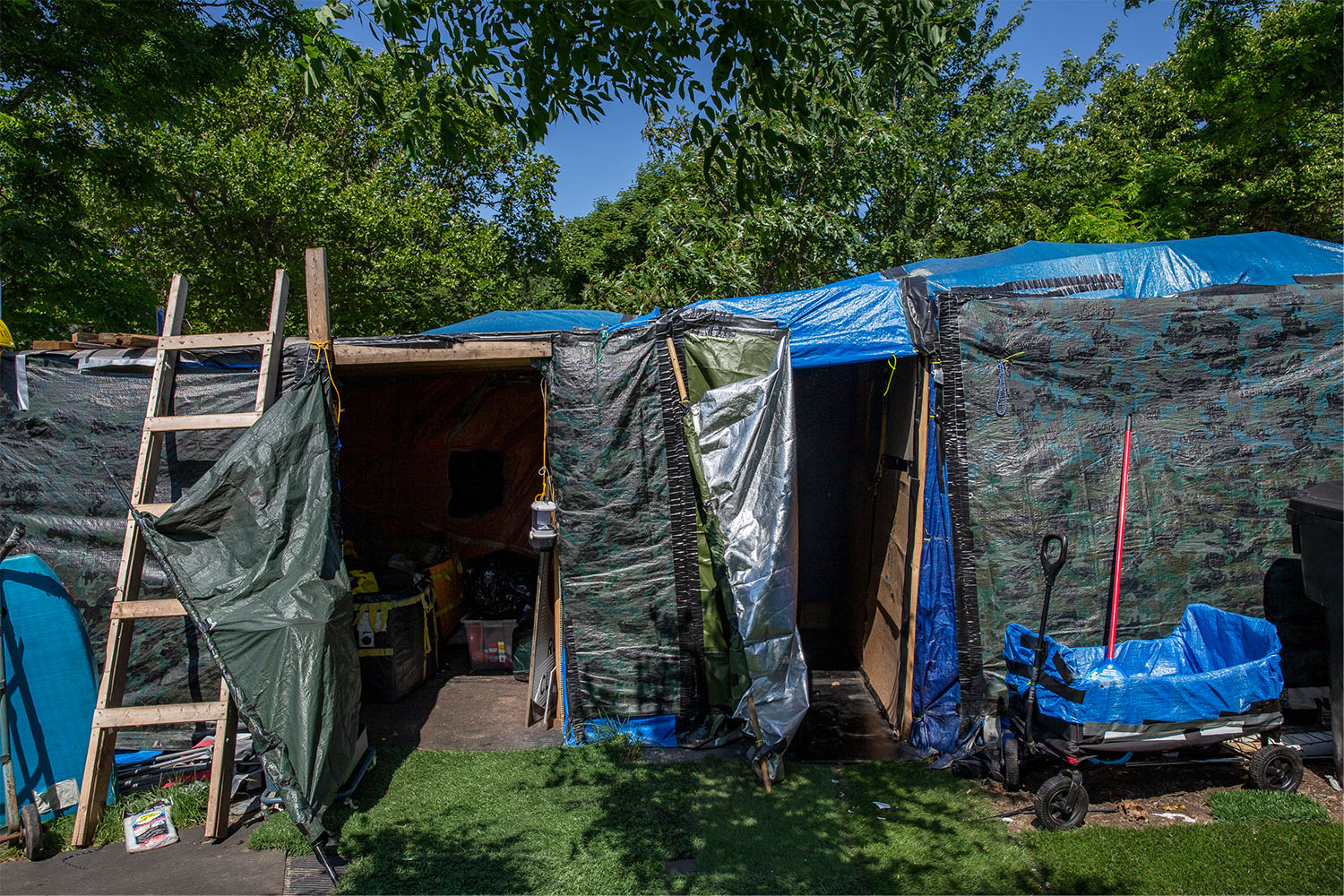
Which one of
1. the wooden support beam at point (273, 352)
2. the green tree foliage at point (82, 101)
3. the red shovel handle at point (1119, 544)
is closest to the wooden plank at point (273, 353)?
the wooden support beam at point (273, 352)

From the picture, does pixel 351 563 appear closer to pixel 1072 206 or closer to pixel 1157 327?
pixel 1157 327

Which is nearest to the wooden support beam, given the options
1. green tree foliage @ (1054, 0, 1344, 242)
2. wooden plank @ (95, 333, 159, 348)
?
wooden plank @ (95, 333, 159, 348)

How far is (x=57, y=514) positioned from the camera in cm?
496

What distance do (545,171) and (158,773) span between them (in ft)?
52.6

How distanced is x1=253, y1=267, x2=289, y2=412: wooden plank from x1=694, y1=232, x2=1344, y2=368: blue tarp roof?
9.33ft

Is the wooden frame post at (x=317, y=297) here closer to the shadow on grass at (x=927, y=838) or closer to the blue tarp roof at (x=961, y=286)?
the blue tarp roof at (x=961, y=286)

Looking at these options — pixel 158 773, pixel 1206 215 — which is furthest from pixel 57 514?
pixel 1206 215

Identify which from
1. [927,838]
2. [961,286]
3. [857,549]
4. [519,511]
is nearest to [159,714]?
[519,511]

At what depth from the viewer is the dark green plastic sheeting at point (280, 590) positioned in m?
4.10

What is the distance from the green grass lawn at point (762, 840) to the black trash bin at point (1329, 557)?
813 mm

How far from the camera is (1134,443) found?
189 inches

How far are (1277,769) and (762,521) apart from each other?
10.8ft

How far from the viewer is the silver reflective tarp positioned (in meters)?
4.53

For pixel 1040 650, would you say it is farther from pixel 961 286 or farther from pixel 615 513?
pixel 615 513
